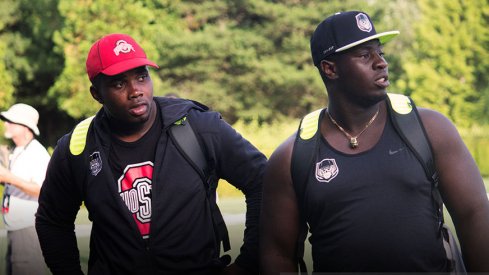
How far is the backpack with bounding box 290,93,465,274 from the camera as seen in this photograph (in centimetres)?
398

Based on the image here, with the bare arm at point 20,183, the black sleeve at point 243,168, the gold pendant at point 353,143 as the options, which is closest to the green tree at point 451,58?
the bare arm at point 20,183

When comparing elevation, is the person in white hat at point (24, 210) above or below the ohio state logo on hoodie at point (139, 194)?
below

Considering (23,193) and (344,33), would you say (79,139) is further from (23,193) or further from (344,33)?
(23,193)

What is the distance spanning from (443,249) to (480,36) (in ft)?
149

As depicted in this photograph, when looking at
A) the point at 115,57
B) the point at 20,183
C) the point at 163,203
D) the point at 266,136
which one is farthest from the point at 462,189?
the point at 266,136

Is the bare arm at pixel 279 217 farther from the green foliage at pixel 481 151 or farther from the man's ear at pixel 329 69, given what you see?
the green foliage at pixel 481 151

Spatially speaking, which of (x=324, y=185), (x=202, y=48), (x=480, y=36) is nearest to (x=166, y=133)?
(x=324, y=185)

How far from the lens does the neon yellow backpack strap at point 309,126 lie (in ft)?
13.9

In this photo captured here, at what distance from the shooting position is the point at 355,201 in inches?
157

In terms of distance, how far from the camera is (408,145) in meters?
3.99

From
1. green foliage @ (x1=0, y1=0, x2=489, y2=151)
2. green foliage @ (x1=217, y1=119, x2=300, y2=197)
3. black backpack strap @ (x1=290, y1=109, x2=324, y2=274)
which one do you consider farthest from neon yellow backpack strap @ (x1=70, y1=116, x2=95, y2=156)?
green foliage @ (x1=0, y1=0, x2=489, y2=151)

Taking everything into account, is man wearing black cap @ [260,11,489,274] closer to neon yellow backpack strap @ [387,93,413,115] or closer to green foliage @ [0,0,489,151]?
neon yellow backpack strap @ [387,93,413,115]

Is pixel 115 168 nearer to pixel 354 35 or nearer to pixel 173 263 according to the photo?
pixel 173 263

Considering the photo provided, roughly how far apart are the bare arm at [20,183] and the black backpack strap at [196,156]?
373cm
